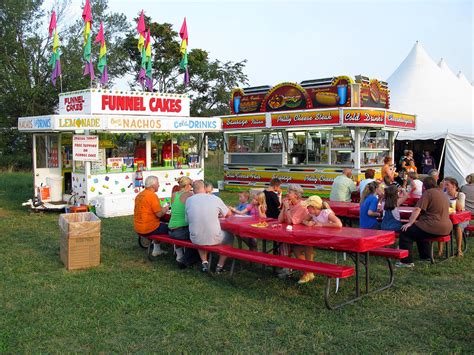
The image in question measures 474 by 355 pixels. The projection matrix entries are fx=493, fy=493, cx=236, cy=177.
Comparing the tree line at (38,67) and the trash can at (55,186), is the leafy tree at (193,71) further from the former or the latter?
the trash can at (55,186)

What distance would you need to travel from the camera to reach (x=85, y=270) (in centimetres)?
690

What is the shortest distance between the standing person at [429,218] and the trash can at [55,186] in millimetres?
9428

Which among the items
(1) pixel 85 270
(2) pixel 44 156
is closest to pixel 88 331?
(1) pixel 85 270

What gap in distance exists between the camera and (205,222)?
6.66 meters

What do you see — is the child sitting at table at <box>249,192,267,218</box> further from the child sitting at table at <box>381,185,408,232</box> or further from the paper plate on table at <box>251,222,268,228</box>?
the child sitting at table at <box>381,185,408,232</box>

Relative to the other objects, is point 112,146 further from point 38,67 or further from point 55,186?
point 38,67

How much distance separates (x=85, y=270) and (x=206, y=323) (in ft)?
8.78

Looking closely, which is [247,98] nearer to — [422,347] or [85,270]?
[85,270]

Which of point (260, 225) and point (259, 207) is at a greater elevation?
point (259, 207)

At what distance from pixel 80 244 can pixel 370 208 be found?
14.2 ft

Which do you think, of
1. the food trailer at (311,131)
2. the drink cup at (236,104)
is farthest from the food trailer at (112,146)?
the drink cup at (236,104)

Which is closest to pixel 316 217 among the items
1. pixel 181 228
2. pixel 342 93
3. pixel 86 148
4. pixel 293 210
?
pixel 293 210

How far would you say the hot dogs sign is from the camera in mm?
14727

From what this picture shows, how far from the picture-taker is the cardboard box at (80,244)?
6.84 meters
